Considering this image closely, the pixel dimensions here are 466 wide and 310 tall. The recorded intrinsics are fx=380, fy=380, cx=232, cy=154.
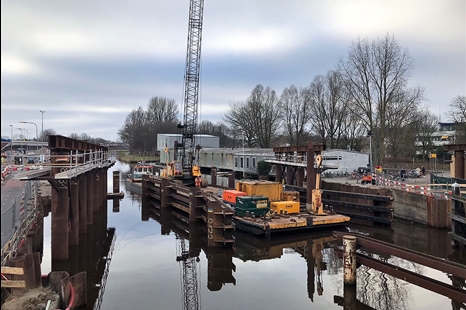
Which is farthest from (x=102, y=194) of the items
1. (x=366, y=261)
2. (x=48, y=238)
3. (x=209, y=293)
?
(x=366, y=261)

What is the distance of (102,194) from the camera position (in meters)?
30.6

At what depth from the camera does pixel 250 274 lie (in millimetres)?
15086

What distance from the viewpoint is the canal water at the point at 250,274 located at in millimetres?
12250

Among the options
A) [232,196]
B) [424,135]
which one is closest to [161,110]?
[424,135]

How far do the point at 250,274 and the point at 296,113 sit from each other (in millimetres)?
57489

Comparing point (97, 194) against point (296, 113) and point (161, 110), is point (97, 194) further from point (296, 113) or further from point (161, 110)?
point (161, 110)

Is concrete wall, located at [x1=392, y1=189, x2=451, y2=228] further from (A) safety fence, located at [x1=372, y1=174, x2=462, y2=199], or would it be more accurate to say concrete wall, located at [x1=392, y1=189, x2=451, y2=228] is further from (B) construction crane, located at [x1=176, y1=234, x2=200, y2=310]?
(B) construction crane, located at [x1=176, y1=234, x2=200, y2=310]

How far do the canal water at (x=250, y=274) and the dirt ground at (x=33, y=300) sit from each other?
85.5 inches

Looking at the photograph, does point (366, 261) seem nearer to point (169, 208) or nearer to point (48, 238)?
point (48, 238)

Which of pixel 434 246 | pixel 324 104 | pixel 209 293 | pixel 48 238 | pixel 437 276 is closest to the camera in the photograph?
pixel 209 293

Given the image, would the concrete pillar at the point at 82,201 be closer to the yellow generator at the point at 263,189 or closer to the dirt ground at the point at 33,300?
the yellow generator at the point at 263,189

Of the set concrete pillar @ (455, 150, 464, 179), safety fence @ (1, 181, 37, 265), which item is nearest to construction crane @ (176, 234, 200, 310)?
safety fence @ (1, 181, 37, 265)

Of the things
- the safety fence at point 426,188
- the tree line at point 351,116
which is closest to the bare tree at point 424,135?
the tree line at point 351,116

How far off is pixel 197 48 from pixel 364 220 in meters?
27.9
